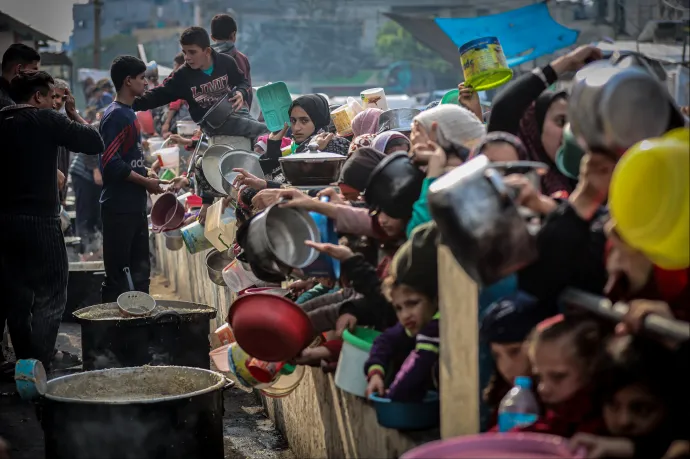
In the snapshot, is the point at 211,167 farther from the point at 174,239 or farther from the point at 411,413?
the point at 411,413

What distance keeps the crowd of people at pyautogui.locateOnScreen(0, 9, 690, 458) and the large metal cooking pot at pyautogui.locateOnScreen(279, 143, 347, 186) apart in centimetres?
10

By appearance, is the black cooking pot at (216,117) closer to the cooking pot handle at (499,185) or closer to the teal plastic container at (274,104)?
the teal plastic container at (274,104)

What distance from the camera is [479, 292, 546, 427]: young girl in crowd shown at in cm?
338

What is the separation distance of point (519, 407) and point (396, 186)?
1402 mm

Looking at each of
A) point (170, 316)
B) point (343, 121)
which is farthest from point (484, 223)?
point (343, 121)

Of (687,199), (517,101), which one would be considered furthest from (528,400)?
(517,101)

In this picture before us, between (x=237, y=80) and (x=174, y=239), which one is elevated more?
(x=237, y=80)

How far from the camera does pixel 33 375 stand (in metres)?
5.36

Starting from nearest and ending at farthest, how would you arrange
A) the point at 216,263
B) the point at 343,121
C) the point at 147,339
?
the point at 147,339, the point at 343,121, the point at 216,263

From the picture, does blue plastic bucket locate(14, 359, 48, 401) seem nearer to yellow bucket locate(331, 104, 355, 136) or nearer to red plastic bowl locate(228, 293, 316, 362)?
red plastic bowl locate(228, 293, 316, 362)

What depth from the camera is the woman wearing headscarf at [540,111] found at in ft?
14.4

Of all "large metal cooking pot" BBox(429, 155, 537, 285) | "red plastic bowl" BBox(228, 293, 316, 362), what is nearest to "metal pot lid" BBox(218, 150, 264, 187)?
"red plastic bowl" BBox(228, 293, 316, 362)

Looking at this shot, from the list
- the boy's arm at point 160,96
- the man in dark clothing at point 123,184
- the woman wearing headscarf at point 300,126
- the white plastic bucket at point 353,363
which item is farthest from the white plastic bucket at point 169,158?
the white plastic bucket at point 353,363

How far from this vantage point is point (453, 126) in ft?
15.0
